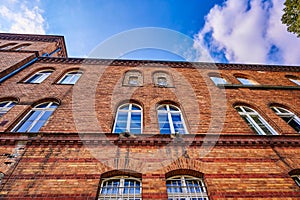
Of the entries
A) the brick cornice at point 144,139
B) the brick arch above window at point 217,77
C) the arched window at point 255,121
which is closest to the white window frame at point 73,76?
the brick cornice at point 144,139

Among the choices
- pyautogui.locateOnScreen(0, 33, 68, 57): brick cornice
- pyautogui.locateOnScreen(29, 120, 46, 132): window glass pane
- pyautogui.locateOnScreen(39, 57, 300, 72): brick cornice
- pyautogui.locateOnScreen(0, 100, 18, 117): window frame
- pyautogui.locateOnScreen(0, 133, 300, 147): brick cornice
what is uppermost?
pyautogui.locateOnScreen(0, 33, 68, 57): brick cornice

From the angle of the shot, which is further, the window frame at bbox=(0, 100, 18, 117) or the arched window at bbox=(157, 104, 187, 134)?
the window frame at bbox=(0, 100, 18, 117)

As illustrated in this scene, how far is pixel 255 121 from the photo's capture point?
7875 mm

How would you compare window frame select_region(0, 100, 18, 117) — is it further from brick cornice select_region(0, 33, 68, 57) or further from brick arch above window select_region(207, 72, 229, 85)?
brick arch above window select_region(207, 72, 229, 85)

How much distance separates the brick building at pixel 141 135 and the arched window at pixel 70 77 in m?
0.10

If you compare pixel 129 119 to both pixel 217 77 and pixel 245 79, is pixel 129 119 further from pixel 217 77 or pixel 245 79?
pixel 245 79

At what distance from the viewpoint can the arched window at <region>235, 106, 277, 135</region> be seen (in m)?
7.15

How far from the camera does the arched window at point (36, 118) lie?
21.3 ft

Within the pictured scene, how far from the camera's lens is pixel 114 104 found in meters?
7.87

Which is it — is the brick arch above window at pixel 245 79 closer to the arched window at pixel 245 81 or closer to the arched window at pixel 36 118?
the arched window at pixel 245 81

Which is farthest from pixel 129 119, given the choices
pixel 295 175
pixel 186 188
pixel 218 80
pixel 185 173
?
pixel 218 80

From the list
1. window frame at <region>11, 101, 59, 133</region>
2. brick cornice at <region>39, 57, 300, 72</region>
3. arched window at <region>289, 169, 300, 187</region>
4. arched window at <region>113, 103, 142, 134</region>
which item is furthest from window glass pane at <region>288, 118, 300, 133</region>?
Answer: window frame at <region>11, 101, 59, 133</region>

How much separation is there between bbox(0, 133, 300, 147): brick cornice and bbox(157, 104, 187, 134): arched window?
3.13ft

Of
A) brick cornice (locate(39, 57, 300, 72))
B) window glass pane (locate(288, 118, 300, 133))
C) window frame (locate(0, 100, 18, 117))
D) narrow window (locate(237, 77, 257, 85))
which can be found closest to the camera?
window frame (locate(0, 100, 18, 117))
